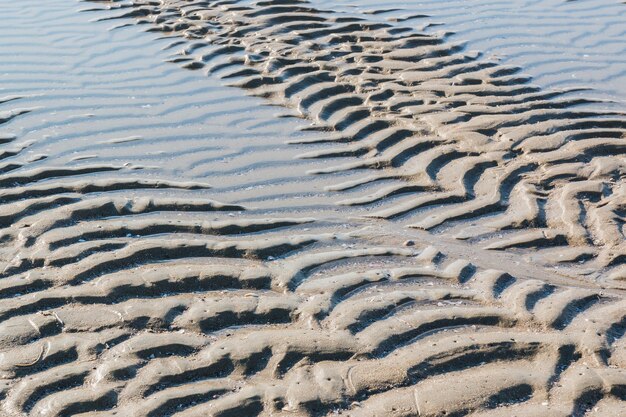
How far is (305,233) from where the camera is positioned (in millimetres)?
4316

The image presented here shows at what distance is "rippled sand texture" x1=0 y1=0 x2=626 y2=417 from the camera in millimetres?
3176

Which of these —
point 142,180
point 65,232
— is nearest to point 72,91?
point 142,180

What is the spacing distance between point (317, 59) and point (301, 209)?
250 centimetres

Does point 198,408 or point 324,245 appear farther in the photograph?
point 324,245

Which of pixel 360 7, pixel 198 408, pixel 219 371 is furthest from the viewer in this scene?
pixel 360 7

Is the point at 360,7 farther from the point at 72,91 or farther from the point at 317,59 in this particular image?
the point at 72,91

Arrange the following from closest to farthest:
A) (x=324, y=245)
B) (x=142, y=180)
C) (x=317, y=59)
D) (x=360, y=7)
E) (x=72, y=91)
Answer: (x=324, y=245) < (x=142, y=180) < (x=72, y=91) < (x=317, y=59) < (x=360, y=7)

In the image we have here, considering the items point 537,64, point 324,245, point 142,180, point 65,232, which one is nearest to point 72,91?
point 142,180

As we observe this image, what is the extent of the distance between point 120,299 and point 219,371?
2.36ft

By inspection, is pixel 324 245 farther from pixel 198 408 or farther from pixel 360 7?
pixel 360 7

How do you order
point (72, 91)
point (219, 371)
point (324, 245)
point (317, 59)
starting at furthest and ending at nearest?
point (317, 59)
point (72, 91)
point (324, 245)
point (219, 371)

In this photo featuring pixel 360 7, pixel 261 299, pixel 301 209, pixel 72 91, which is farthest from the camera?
pixel 360 7

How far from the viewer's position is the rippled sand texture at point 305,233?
3.18 meters

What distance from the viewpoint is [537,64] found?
6688 millimetres
